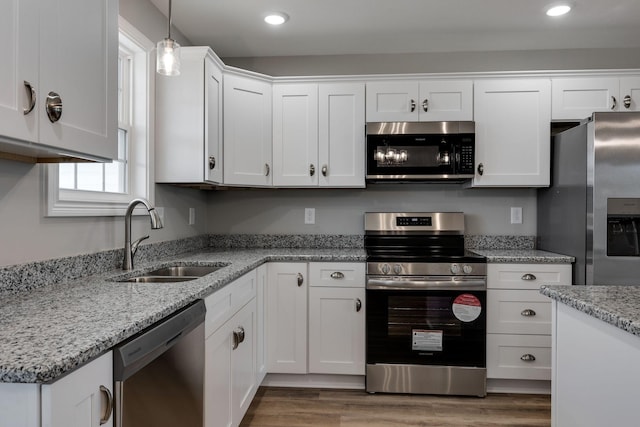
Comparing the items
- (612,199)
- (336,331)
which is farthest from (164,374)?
(612,199)

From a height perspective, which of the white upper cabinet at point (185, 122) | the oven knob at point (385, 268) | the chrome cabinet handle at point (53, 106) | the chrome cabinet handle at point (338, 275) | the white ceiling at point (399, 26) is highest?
the white ceiling at point (399, 26)

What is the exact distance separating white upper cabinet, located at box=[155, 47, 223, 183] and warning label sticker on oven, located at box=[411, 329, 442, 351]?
1639 millimetres

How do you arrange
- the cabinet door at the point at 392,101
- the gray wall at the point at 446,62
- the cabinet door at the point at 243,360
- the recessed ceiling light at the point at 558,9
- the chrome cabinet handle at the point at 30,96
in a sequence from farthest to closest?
the gray wall at the point at 446,62 < the cabinet door at the point at 392,101 < the recessed ceiling light at the point at 558,9 < the cabinet door at the point at 243,360 < the chrome cabinet handle at the point at 30,96

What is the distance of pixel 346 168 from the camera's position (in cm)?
287

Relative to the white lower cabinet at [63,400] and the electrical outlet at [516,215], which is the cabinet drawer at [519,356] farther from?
the white lower cabinet at [63,400]

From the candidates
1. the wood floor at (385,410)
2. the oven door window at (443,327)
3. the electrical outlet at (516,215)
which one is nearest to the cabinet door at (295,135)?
the oven door window at (443,327)

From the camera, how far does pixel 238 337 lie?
6.39ft

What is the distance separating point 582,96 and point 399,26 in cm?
135

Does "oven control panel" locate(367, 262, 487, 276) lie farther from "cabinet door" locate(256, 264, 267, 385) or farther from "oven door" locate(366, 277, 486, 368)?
"cabinet door" locate(256, 264, 267, 385)

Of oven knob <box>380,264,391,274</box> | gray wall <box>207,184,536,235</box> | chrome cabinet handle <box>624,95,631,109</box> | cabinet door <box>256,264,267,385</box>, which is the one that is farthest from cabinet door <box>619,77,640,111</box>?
cabinet door <box>256,264,267,385</box>

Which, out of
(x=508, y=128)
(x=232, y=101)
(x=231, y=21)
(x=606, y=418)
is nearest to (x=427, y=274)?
(x=508, y=128)

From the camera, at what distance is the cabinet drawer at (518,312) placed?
8.35 feet

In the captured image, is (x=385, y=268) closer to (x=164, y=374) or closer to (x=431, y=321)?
(x=431, y=321)

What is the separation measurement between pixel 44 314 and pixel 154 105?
1.62 meters
